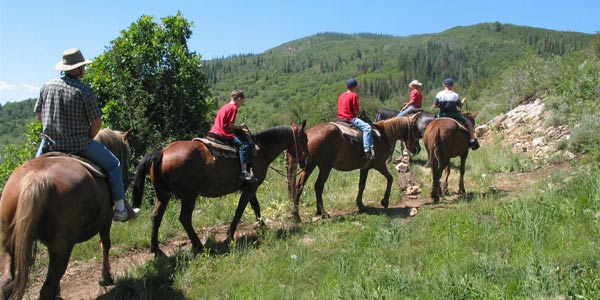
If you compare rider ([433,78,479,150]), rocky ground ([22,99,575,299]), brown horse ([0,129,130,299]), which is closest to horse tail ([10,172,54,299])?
brown horse ([0,129,130,299])

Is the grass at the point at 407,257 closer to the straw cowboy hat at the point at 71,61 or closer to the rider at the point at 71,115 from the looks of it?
the rider at the point at 71,115

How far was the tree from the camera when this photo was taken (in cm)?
1241

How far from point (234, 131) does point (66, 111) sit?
3307mm

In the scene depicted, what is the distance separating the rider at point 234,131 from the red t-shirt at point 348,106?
10.5 feet

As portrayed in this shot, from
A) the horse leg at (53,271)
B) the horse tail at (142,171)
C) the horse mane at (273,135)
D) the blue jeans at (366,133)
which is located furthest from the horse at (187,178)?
the blue jeans at (366,133)

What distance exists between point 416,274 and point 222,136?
4.35 m

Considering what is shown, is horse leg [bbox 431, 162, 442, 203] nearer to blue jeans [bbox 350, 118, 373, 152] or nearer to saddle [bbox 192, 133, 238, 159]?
blue jeans [bbox 350, 118, 373, 152]

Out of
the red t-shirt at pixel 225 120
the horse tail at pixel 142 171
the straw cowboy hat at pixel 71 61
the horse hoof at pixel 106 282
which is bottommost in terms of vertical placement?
the horse hoof at pixel 106 282

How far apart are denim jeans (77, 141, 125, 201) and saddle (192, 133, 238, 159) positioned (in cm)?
202

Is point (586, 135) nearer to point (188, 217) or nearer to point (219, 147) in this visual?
point (219, 147)

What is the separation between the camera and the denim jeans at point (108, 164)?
19.3 ft

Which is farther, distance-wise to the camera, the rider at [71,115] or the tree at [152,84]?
the tree at [152,84]

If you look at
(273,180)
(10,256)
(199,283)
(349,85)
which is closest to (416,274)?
(199,283)

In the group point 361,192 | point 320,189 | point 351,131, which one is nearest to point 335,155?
point 351,131
